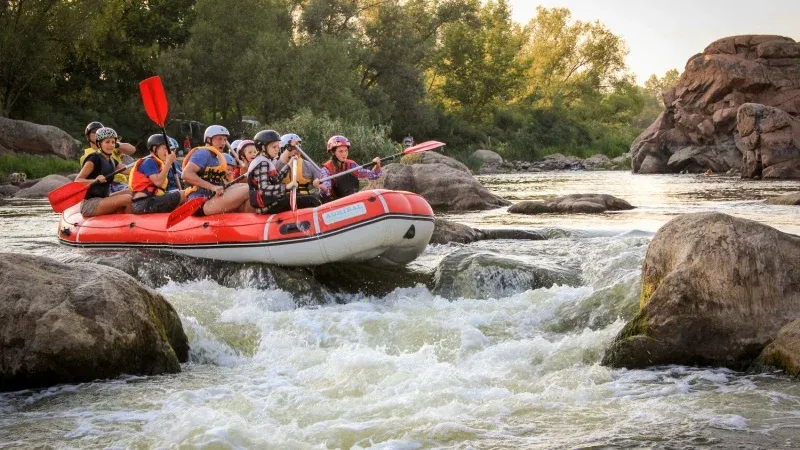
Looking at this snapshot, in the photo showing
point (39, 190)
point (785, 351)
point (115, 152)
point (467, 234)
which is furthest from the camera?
point (39, 190)

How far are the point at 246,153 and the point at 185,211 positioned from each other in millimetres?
1023

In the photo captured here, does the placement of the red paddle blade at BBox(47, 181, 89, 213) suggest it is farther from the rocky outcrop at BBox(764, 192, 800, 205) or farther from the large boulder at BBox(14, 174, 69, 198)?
the rocky outcrop at BBox(764, 192, 800, 205)

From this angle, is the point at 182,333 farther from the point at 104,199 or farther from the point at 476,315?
the point at 104,199

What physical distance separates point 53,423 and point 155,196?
5.39 m

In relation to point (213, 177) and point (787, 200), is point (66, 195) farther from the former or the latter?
point (787, 200)

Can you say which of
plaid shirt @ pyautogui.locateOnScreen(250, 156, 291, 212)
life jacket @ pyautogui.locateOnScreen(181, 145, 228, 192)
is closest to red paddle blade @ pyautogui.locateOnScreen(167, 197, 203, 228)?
life jacket @ pyautogui.locateOnScreen(181, 145, 228, 192)

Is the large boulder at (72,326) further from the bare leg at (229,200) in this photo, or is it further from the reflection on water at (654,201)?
the reflection on water at (654,201)

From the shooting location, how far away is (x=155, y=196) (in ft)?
33.6

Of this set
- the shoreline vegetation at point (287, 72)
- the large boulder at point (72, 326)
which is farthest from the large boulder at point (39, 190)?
the large boulder at point (72, 326)

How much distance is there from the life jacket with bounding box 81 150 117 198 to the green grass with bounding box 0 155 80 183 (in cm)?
1531

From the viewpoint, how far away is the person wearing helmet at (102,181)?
1046cm

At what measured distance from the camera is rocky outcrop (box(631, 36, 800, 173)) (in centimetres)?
3017

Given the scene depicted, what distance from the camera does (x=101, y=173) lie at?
34.7 ft

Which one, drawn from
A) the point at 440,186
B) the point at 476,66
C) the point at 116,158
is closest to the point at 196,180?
the point at 116,158
